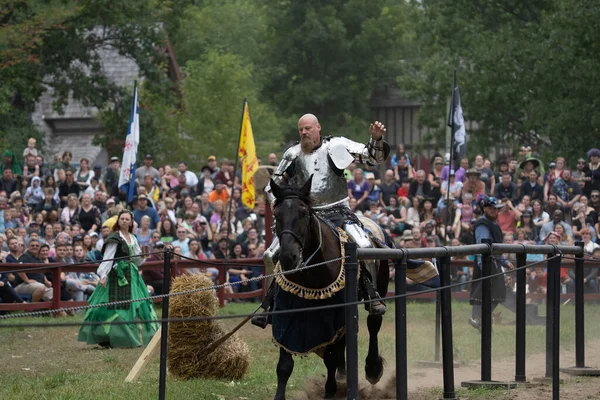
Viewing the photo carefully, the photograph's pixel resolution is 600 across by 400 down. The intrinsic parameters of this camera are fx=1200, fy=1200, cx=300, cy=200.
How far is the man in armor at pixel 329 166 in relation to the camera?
10648mm

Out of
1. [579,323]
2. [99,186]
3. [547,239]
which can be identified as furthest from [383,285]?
[99,186]

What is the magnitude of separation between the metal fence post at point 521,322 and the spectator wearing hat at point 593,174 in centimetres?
1272

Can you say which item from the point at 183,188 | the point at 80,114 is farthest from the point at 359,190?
the point at 80,114

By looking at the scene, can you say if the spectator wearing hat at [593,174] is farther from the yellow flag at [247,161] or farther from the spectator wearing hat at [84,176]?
the spectator wearing hat at [84,176]

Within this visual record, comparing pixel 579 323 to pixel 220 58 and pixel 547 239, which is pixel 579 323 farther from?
pixel 220 58

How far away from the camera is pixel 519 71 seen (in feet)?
115

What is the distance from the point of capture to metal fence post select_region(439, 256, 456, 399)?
10.0 metres

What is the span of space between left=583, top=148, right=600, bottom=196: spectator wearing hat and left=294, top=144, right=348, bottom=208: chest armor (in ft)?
44.7

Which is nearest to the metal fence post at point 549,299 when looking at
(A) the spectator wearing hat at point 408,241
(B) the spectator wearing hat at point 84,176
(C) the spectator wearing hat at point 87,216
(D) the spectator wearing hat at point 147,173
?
(A) the spectator wearing hat at point 408,241

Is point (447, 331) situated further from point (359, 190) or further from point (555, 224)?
point (359, 190)

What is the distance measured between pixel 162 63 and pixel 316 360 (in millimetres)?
23340

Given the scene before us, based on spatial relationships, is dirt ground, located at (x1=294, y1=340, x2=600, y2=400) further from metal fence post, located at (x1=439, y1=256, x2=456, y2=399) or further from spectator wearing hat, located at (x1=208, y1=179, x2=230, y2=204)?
spectator wearing hat, located at (x1=208, y1=179, x2=230, y2=204)

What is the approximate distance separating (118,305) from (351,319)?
767 centimetres

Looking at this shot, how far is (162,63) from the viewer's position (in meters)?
36.5
